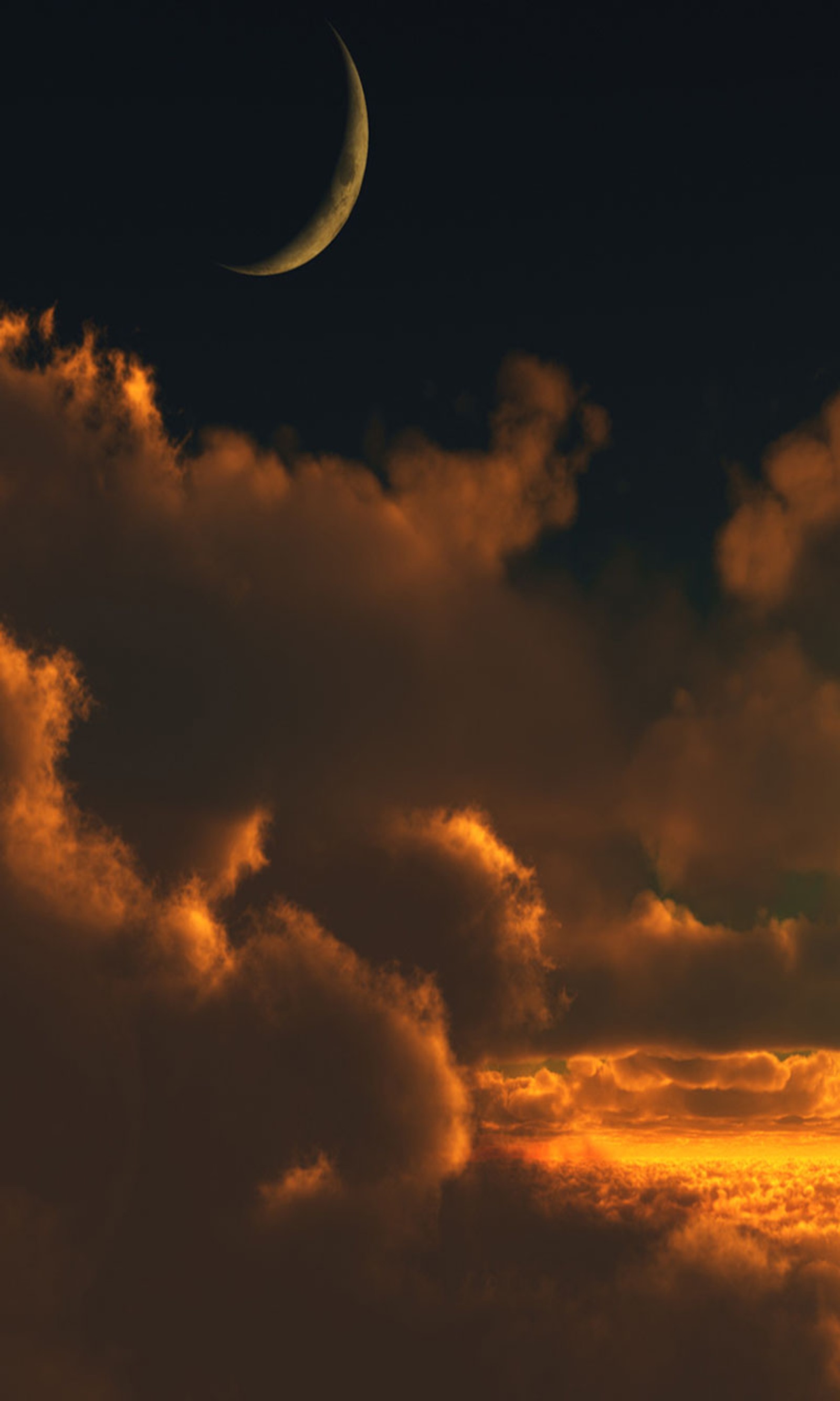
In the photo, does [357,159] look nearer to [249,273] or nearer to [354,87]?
[354,87]

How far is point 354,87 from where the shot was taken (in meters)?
49.5

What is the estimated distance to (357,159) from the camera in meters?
48.7

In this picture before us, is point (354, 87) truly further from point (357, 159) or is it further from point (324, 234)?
point (324, 234)

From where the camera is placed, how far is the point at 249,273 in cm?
5138

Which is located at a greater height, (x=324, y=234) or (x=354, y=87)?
(x=354, y=87)

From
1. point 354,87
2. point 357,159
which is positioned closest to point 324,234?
point 357,159

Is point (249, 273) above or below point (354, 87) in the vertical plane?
below

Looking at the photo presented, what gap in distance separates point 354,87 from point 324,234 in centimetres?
695

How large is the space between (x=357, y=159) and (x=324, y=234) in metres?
3.54

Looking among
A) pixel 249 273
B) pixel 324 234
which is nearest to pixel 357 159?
pixel 324 234

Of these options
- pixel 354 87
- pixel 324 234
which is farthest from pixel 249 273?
pixel 354 87

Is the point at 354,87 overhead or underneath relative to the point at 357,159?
overhead

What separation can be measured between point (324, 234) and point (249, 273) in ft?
14.0
